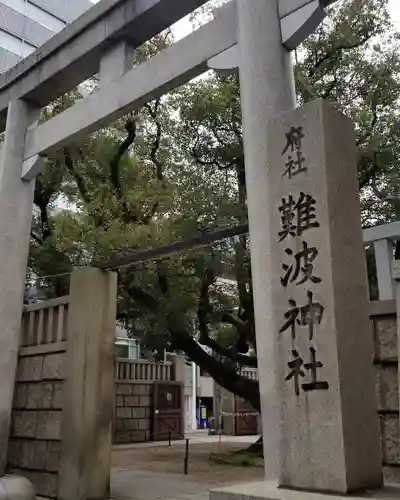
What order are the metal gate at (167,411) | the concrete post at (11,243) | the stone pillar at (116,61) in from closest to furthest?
the stone pillar at (116,61) < the concrete post at (11,243) < the metal gate at (167,411)

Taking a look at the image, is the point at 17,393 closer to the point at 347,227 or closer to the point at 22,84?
the point at 22,84

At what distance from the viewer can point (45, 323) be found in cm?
711

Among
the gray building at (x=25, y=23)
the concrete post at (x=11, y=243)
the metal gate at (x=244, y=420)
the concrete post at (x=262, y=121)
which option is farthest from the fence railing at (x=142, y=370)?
the gray building at (x=25, y=23)

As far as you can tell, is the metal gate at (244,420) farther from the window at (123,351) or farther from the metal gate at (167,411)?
the window at (123,351)

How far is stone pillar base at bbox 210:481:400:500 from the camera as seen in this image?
2.77 meters

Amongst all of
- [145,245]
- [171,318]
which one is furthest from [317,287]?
[171,318]

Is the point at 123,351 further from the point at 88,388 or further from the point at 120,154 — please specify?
the point at 88,388

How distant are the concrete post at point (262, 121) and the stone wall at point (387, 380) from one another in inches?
33.1

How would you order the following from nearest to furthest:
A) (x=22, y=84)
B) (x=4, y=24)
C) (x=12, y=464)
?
(x=12, y=464) < (x=22, y=84) < (x=4, y=24)

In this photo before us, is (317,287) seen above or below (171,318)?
below

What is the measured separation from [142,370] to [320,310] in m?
14.3

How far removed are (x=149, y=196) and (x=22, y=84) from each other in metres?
3.32

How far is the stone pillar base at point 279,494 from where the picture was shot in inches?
109

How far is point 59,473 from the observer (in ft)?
20.5
